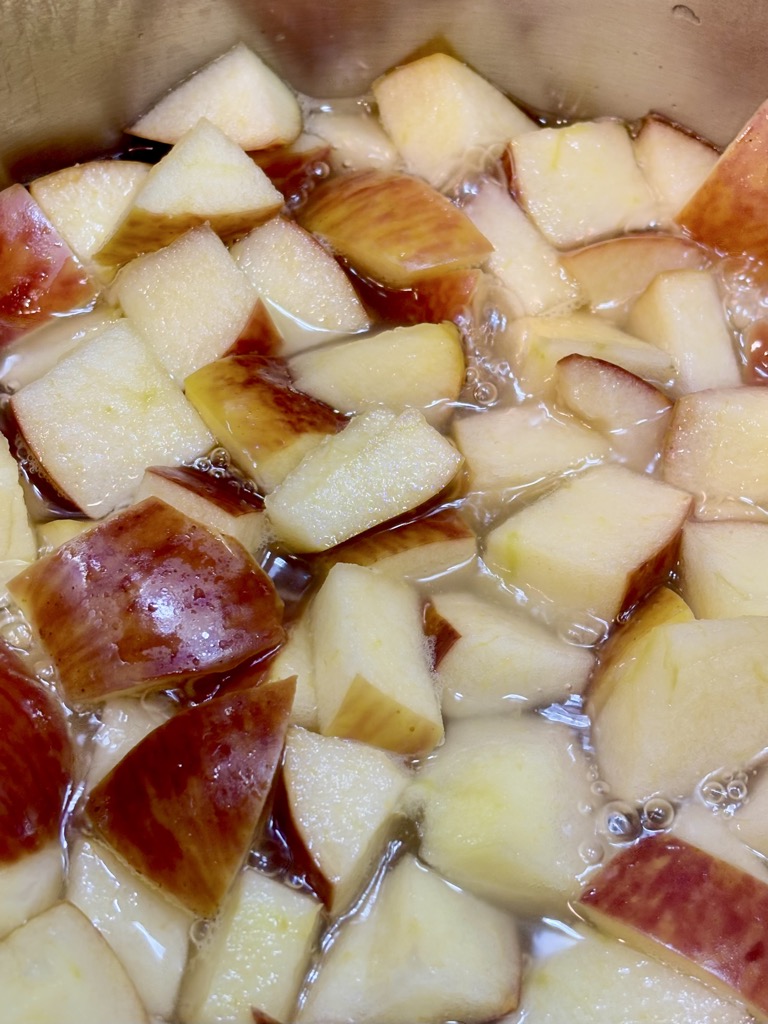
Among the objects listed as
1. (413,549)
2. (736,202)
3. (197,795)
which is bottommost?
(197,795)

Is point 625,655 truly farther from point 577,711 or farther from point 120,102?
point 120,102

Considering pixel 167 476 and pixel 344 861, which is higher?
pixel 167 476

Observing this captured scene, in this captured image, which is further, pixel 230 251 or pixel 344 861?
pixel 230 251

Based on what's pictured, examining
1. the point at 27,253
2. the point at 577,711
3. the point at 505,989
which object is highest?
the point at 27,253

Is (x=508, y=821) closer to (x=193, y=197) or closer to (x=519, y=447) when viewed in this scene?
(x=519, y=447)

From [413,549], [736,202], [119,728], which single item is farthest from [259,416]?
[736,202]

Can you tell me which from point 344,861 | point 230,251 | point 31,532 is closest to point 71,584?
point 31,532

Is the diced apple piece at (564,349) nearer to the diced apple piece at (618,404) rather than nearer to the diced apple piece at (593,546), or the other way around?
the diced apple piece at (618,404)

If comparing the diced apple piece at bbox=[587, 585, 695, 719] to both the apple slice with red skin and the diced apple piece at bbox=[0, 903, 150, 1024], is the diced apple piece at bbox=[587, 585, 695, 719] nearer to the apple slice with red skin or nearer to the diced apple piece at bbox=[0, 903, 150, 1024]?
the apple slice with red skin
